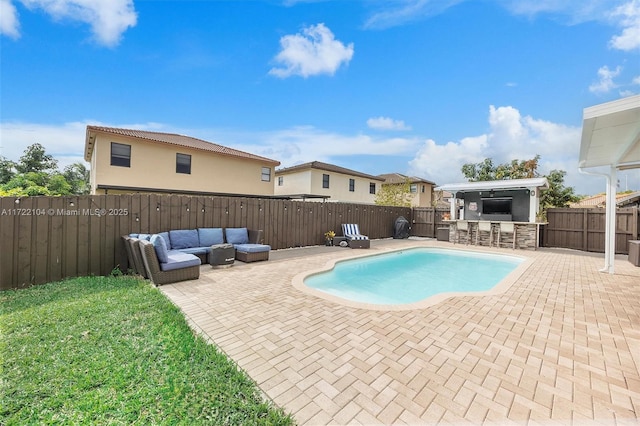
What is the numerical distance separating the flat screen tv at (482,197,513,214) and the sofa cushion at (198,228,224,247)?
44.2 ft

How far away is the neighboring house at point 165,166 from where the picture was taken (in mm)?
12742

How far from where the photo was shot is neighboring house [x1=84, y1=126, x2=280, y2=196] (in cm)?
1274

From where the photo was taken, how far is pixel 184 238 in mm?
7383

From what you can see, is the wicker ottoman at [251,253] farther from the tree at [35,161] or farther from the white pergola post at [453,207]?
the tree at [35,161]

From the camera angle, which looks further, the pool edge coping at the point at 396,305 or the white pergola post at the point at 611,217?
the white pergola post at the point at 611,217

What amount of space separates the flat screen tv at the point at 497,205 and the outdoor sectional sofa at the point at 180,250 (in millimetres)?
12346

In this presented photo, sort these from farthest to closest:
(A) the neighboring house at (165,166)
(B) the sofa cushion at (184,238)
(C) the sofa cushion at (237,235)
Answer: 1. (A) the neighboring house at (165,166)
2. (C) the sofa cushion at (237,235)
3. (B) the sofa cushion at (184,238)

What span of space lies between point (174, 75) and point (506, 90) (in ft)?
50.0

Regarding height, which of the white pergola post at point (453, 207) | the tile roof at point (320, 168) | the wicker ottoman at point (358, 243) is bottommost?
the wicker ottoman at point (358, 243)

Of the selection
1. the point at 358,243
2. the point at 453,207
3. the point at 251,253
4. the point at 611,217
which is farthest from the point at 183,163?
the point at 611,217

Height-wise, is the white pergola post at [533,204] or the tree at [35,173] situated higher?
the tree at [35,173]

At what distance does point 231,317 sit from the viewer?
3812 millimetres

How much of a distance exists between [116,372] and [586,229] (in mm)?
16157

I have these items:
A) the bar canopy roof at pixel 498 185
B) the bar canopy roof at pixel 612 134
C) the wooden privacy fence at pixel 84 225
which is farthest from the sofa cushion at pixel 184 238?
the bar canopy roof at pixel 498 185
